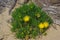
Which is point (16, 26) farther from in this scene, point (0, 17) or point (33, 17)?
point (0, 17)

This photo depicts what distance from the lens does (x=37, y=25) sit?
9.34 ft

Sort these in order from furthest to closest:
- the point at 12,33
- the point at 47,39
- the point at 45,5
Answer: the point at 45,5 → the point at 12,33 → the point at 47,39

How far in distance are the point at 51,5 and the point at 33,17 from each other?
381mm

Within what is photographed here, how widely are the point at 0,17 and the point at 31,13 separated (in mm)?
605

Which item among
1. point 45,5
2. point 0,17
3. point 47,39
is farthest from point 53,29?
point 0,17

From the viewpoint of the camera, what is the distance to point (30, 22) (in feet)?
9.58

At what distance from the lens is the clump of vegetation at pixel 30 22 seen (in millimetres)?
2838

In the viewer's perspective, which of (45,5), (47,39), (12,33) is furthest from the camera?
(45,5)

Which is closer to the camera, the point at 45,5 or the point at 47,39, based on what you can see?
the point at 47,39

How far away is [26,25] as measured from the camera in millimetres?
2924

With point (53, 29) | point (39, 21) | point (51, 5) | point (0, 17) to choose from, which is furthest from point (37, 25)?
point (0, 17)

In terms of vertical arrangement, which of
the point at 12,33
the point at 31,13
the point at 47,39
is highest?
the point at 31,13

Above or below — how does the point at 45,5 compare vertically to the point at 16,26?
above

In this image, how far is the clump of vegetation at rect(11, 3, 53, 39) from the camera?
284 centimetres
